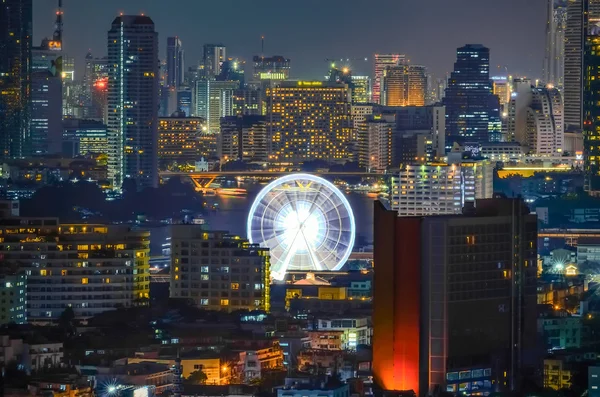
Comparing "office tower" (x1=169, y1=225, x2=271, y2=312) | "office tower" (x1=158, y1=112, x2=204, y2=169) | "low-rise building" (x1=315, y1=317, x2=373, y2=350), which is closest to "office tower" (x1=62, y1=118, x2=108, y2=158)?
"office tower" (x1=158, y1=112, x2=204, y2=169)

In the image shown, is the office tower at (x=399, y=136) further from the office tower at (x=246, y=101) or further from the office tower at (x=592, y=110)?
the office tower at (x=246, y=101)

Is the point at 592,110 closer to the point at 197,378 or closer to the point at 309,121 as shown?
the point at 309,121

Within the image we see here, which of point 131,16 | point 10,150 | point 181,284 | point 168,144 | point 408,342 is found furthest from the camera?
point 168,144

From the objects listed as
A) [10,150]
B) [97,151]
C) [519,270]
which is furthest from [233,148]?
[519,270]

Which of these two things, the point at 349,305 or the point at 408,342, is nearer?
the point at 408,342

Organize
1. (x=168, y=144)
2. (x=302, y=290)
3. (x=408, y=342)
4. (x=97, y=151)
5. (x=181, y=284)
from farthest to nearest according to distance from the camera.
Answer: (x=168, y=144) → (x=97, y=151) → (x=302, y=290) → (x=181, y=284) → (x=408, y=342)

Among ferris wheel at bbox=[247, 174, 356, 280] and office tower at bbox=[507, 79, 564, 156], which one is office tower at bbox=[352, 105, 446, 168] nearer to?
office tower at bbox=[507, 79, 564, 156]

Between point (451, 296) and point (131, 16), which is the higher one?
point (131, 16)

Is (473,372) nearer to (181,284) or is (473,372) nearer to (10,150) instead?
(181,284)
